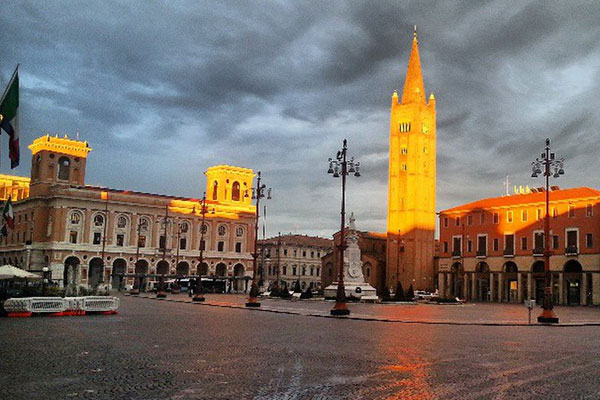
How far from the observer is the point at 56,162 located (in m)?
97.4

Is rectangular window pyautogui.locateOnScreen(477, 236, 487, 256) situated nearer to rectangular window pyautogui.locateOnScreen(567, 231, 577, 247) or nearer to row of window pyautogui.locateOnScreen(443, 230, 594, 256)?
row of window pyautogui.locateOnScreen(443, 230, 594, 256)

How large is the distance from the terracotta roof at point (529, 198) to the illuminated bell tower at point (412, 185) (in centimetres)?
1272

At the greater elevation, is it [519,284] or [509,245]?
[509,245]

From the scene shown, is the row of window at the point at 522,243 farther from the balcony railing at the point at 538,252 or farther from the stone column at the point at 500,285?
the stone column at the point at 500,285

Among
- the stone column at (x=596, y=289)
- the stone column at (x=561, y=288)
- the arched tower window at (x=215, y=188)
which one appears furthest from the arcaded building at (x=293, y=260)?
the stone column at (x=596, y=289)

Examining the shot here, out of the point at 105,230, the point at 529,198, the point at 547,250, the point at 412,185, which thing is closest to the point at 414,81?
the point at 412,185

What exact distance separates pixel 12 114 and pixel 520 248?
66997 mm

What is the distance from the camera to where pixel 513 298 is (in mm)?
74688

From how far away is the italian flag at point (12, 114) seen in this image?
17906 mm

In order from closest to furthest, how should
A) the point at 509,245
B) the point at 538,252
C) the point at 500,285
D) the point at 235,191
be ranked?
the point at 538,252
the point at 509,245
the point at 500,285
the point at 235,191

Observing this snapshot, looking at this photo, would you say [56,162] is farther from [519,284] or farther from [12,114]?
[12,114]

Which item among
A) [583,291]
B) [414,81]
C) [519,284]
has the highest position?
[414,81]

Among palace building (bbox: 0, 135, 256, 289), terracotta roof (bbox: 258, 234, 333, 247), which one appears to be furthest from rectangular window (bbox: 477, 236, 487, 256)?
terracotta roof (bbox: 258, 234, 333, 247)

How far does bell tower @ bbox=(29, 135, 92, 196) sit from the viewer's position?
96.1m
